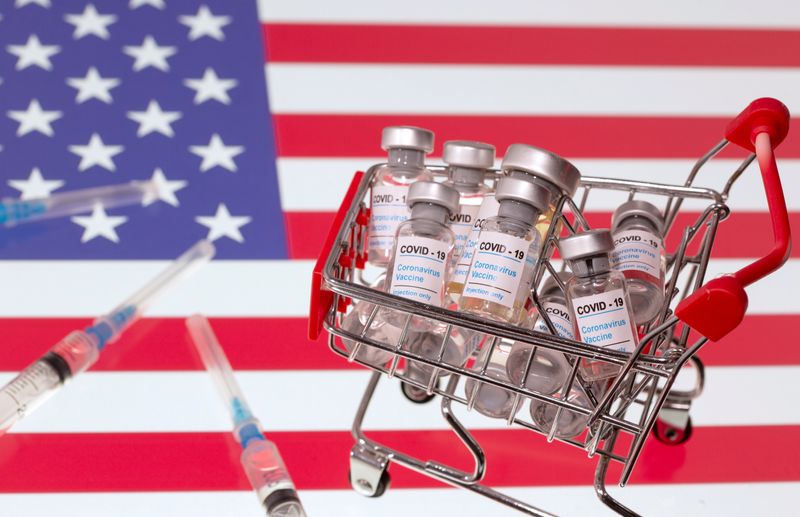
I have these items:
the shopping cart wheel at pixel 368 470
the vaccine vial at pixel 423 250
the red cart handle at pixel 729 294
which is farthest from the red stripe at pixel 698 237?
the red cart handle at pixel 729 294

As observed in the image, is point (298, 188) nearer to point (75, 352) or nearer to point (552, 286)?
point (75, 352)

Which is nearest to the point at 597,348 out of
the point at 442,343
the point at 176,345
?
the point at 442,343

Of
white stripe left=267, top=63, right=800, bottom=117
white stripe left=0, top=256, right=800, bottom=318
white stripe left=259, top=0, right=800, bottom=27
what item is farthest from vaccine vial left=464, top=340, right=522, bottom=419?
white stripe left=259, top=0, right=800, bottom=27

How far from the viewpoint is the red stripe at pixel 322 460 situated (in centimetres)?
107

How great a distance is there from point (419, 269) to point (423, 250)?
0.07 feet

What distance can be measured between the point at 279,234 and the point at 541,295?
25.7 inches

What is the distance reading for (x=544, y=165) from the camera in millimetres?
808

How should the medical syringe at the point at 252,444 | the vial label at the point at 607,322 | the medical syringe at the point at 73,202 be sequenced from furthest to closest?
the medical syringe at the point at 73,202 < the medical syringe at the point at 252,444 < the vial label at the point at 607,322

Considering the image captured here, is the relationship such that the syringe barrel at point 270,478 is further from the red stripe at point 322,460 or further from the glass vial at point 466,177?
the glass vial at point 466,177

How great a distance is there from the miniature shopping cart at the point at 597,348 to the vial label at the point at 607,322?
0.02m

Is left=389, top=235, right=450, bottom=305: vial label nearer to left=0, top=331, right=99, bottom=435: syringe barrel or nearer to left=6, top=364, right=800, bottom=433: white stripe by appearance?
left=6, top=364, right=800, bottom=433: white stripe

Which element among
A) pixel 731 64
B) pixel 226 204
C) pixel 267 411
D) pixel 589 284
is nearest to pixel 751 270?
pixel 589 284

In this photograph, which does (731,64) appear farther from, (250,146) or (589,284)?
(589,284)

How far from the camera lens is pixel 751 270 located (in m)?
0.66
